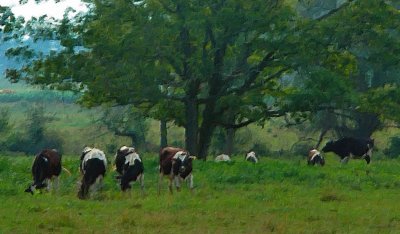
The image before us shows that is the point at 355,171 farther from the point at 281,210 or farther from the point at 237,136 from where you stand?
the point at 237,136

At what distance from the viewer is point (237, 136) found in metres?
62.2

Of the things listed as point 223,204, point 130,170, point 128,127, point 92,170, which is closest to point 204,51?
point 130,170

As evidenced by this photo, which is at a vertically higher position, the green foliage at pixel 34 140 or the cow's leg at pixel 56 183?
the green foliage at pixel 34 140

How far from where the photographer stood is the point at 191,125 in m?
33.5

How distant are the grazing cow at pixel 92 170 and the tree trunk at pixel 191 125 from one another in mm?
11552

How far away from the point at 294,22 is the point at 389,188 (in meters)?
10.6

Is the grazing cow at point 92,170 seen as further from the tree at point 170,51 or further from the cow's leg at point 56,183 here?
the tree at point 170,51

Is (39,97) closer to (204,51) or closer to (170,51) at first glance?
(204,51)

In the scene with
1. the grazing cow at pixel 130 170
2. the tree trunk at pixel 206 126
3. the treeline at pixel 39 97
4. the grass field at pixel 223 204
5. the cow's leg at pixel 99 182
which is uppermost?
the treeline at pixel 39 97

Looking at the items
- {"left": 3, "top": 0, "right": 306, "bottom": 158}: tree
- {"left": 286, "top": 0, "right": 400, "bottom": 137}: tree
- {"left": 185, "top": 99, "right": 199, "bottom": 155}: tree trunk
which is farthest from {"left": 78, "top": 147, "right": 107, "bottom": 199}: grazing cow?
{"left": 286, "top": 0, "right": 400, "bottom": 137}: tree

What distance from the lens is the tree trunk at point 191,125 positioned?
33.2 metres

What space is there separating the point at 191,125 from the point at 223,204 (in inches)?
602

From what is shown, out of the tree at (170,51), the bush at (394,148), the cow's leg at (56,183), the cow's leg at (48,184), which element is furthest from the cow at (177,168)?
the bush at (394,148)

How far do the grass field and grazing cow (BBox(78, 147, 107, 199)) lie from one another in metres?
0.51
